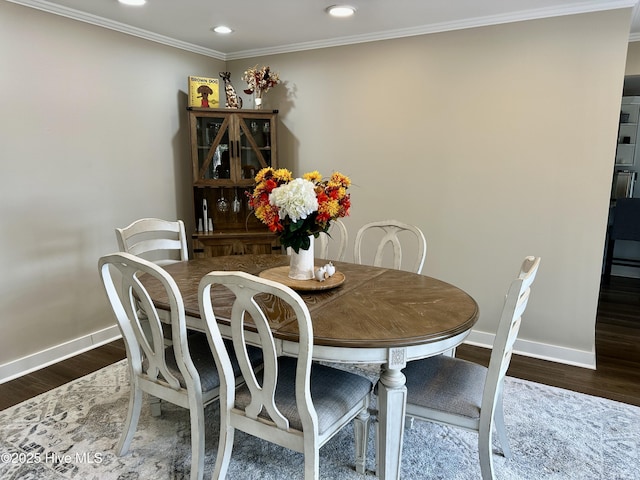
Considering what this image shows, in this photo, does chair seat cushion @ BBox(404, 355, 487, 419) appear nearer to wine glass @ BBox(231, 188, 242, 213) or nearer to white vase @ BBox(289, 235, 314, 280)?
white vase @ BBox(289, 235, 314, 280)

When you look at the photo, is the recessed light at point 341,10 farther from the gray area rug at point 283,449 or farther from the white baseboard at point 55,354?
the white baseboard at point 55,354

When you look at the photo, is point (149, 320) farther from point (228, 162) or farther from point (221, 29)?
point (221, 29)

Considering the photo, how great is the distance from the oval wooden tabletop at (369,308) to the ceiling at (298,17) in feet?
5.59

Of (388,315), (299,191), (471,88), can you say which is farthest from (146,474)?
(471,88)

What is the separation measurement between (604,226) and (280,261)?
7.09ft

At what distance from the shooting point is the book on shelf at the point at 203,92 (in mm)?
3757

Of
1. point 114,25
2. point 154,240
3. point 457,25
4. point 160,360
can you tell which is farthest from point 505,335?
point 114,25

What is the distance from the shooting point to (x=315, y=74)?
3834 millimetres

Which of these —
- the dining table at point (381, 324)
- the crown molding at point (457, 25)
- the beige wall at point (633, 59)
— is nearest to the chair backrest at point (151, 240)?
the dining table at point (381, 324)

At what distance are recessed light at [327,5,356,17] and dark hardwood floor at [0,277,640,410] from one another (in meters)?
2.53

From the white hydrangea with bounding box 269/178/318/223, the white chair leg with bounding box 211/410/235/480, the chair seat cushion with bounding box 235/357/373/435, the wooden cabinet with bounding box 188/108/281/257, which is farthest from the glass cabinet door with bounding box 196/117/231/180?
the white chair leg with bounding box 211/410/235/480

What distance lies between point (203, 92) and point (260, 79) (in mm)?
506

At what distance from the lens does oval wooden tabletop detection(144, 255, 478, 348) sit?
164 cm

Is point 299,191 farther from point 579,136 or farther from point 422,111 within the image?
point 579,136
